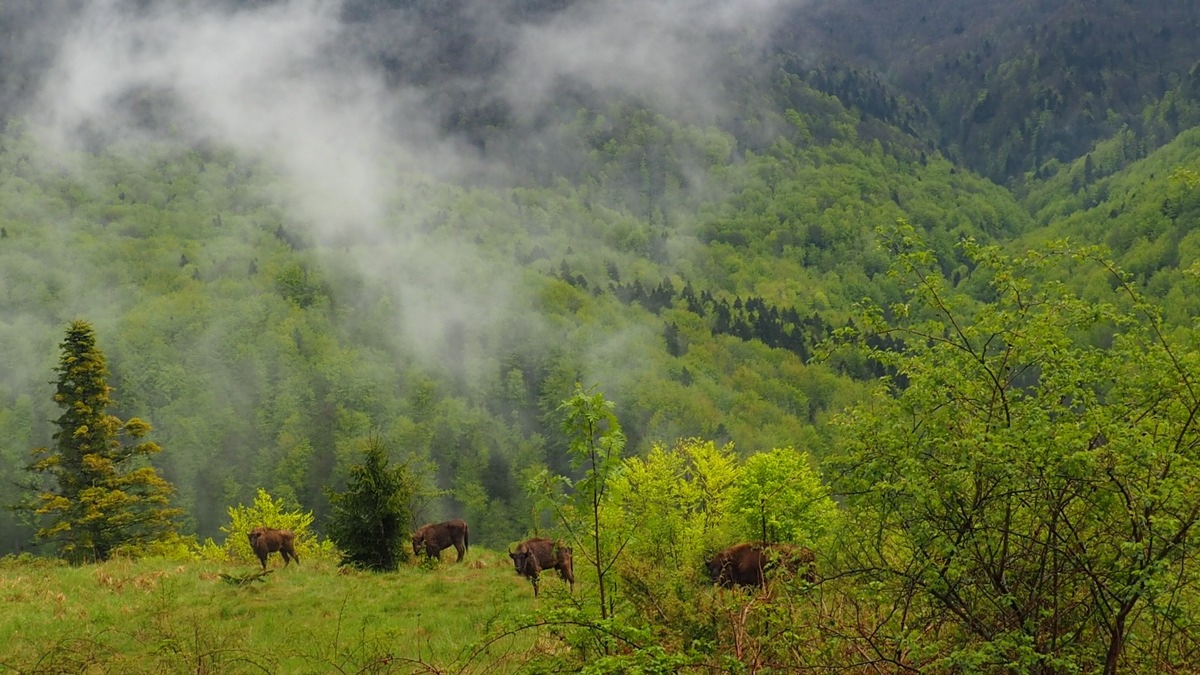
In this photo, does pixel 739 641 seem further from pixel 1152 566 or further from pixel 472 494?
pixel 472 494

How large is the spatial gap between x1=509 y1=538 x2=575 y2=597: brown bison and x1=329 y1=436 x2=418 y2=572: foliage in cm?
504

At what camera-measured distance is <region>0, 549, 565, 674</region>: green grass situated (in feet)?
39.1

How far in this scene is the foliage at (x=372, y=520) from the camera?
2520cm

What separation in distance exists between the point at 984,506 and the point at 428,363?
18305 centimetres

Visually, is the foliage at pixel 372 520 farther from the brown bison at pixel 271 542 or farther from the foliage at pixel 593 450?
the foliage at pixel 593 450

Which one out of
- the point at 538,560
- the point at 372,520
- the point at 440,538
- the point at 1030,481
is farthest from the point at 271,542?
the point at 1030,481

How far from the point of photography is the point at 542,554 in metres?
23.6

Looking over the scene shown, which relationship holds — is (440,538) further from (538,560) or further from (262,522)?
(262,522)

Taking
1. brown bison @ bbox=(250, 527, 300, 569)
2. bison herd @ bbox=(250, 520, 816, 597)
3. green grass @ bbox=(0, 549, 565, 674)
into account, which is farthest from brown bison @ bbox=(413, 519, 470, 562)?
brown bison @ bbox=(250, 527, 300, 569)

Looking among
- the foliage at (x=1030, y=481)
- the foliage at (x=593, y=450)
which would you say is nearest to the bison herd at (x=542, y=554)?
the foliage at (x=1030, y=481)

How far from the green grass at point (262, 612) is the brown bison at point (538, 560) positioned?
61 centimetres

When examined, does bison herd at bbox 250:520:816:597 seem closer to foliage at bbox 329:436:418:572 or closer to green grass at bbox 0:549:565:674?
green grass at bbox 0:549:565:674

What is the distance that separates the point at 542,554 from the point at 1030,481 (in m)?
18.4

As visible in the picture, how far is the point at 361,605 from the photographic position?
62.4ft
